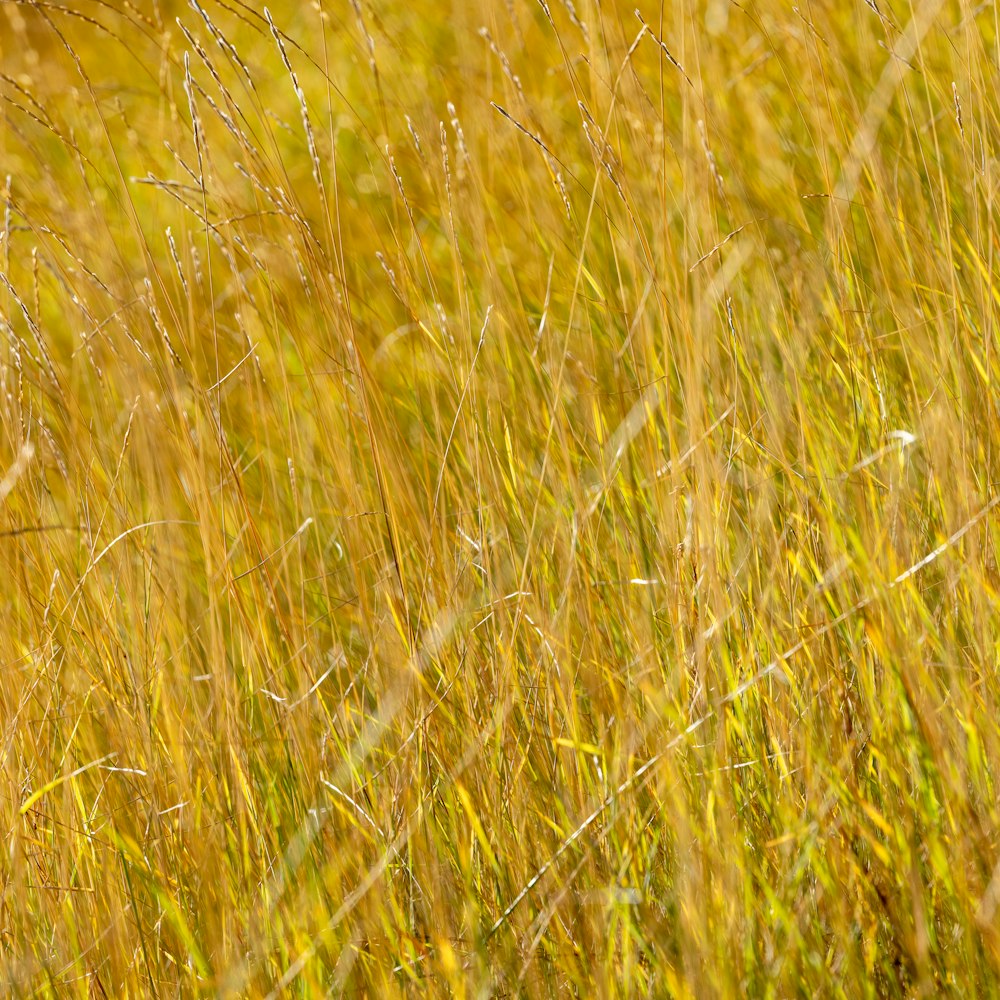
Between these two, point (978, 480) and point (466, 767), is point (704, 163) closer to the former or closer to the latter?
point (978, 480)

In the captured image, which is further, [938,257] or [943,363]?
[938,257]

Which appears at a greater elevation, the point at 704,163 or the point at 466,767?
the point at 704,163

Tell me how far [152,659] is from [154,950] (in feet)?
1.07

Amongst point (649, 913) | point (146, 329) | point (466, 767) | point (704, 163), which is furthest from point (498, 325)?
point (649, 913)

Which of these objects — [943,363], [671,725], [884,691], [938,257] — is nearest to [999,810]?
[884,691]

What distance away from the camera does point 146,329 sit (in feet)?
3.37

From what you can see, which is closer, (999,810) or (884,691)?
(999,810)

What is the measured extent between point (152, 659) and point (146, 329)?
412 millimetres

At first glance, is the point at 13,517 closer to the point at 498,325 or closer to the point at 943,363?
the point at 498,325

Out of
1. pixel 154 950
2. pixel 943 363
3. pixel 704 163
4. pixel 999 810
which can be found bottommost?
pixel 154 950

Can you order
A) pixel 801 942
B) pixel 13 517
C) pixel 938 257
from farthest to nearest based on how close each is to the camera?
pixel 13 517
pixel 938 257
pixel 801 942

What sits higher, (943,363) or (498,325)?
(498,325)

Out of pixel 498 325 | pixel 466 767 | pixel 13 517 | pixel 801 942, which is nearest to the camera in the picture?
pixel 801 942

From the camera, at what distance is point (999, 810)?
0.78 metres
